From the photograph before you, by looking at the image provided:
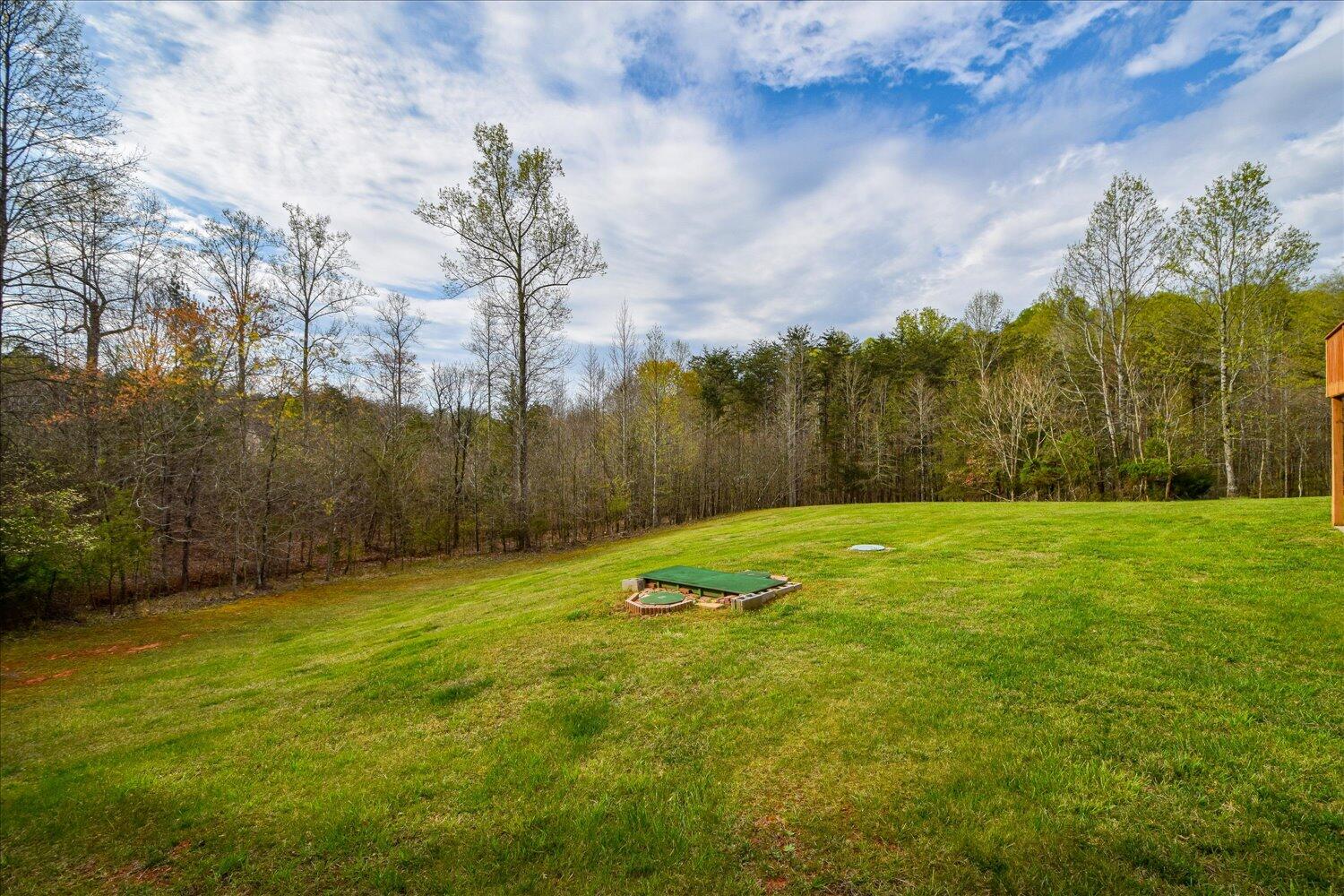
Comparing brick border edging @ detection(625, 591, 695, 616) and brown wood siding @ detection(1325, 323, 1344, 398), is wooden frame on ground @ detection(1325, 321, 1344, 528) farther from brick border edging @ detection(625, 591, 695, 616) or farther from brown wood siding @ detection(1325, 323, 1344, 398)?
brick border edging @ detection(625, 591, 695, 616)

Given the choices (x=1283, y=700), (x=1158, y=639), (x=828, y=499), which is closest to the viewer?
(x=1283, y=700)

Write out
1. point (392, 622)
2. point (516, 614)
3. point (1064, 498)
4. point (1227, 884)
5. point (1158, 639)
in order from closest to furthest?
point (1227, 884)
point (1158, 639)
point (516, 614)
point (392, 622)
point (1064, 498)

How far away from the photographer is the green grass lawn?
2.42 metres

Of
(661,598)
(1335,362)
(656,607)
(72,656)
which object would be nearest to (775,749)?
(656,607)

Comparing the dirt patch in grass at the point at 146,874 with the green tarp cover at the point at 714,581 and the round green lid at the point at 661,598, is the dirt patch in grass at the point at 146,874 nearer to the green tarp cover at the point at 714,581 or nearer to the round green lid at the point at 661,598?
the round green lid at the point at 661,598

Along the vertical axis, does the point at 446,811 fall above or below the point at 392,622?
above

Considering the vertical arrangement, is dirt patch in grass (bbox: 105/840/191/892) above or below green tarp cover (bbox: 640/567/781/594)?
below

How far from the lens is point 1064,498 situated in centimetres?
2253

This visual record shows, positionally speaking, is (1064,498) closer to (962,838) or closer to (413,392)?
(962,838)

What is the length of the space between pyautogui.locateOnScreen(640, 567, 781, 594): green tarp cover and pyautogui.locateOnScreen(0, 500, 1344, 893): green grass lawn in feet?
1.58

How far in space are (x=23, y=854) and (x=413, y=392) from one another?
72.8ft

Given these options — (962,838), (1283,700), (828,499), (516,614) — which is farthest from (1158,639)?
(828,499)

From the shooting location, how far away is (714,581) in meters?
6.80

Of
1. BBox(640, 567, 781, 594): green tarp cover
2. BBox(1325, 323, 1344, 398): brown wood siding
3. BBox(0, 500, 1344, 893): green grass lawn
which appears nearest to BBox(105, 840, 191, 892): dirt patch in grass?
BBox(0, 500, 1344, 893): green grass lawn
